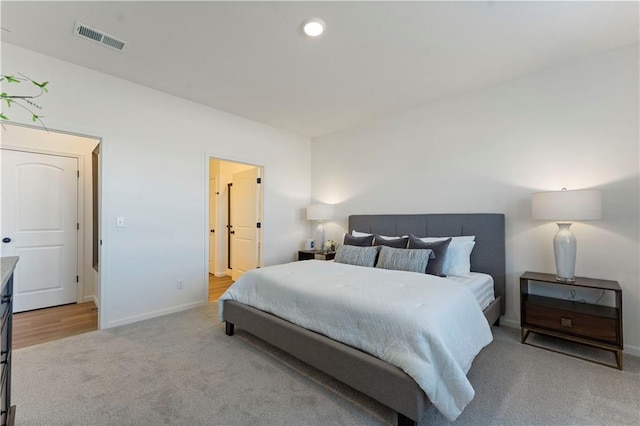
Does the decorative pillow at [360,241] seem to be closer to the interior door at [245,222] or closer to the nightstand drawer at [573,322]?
the interior door at [245,222]

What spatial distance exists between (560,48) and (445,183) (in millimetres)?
1629

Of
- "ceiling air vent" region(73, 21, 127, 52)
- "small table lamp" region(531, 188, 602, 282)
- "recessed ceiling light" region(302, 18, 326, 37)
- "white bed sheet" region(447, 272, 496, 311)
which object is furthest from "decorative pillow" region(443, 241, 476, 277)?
"ceiling air vent" region(73, 21, 127, 52)

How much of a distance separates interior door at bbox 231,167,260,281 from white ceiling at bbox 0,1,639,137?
1667 mm

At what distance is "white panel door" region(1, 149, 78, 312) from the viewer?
354 centimetres

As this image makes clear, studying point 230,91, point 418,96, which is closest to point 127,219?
point 230,91

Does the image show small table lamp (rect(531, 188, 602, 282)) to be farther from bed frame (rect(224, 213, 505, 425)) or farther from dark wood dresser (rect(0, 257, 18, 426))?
dark wood dresser (rect(0, 257, 18, 426))

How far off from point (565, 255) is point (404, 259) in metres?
1.37

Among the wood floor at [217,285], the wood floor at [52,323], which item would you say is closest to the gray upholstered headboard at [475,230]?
the wood floor at [217,285]

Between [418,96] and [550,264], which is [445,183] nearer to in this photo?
[418,96]

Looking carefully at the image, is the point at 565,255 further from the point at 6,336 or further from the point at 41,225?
the point at 41,225

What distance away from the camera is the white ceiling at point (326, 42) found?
6.89 feet

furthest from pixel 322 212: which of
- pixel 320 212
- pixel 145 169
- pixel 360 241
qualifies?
pixel 145 169

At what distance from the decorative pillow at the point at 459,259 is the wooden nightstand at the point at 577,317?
504 millimetres

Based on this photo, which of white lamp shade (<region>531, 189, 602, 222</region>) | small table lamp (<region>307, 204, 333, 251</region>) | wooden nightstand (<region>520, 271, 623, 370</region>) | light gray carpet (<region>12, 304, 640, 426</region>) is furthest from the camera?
small table lamp (<region>307, 204, 333, 251</region>)
